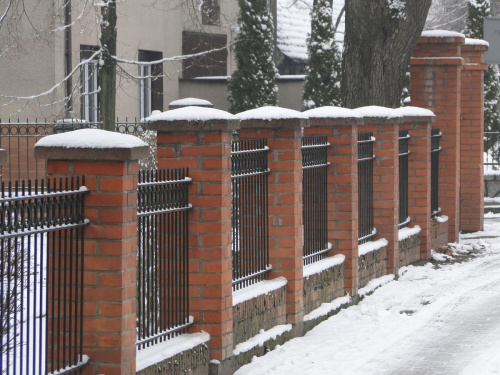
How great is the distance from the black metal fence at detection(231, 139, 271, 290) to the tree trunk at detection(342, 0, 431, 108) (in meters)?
5.93

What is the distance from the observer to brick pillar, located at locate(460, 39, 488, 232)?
651 inches

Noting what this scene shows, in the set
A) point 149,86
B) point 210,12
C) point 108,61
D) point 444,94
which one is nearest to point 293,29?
point 210,12

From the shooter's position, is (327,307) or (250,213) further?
(327,307)

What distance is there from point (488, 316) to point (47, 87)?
12654mm

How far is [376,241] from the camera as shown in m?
11.6

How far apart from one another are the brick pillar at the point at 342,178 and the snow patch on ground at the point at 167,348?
334 centimetres

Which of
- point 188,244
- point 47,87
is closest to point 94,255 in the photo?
point 188,244

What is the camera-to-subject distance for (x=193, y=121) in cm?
701

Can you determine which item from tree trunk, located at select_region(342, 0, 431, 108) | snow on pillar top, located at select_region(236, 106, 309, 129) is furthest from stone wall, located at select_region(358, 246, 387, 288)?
tree trunk, located at select_region(342, 0, 431, 108)

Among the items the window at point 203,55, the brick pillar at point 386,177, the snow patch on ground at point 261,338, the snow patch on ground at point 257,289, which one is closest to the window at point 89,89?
the window at point 203,55

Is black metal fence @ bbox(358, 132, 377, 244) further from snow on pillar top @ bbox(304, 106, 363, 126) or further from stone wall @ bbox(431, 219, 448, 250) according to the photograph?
stone wall @ bbox(431, 219, 448, 250)

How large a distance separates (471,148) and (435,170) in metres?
2.16

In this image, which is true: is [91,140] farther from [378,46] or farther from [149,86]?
[149,86]

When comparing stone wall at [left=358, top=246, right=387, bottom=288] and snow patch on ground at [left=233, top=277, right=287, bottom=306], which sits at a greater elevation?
snow patch on ground at [left=233, top=277, right=287, bottom=306]
